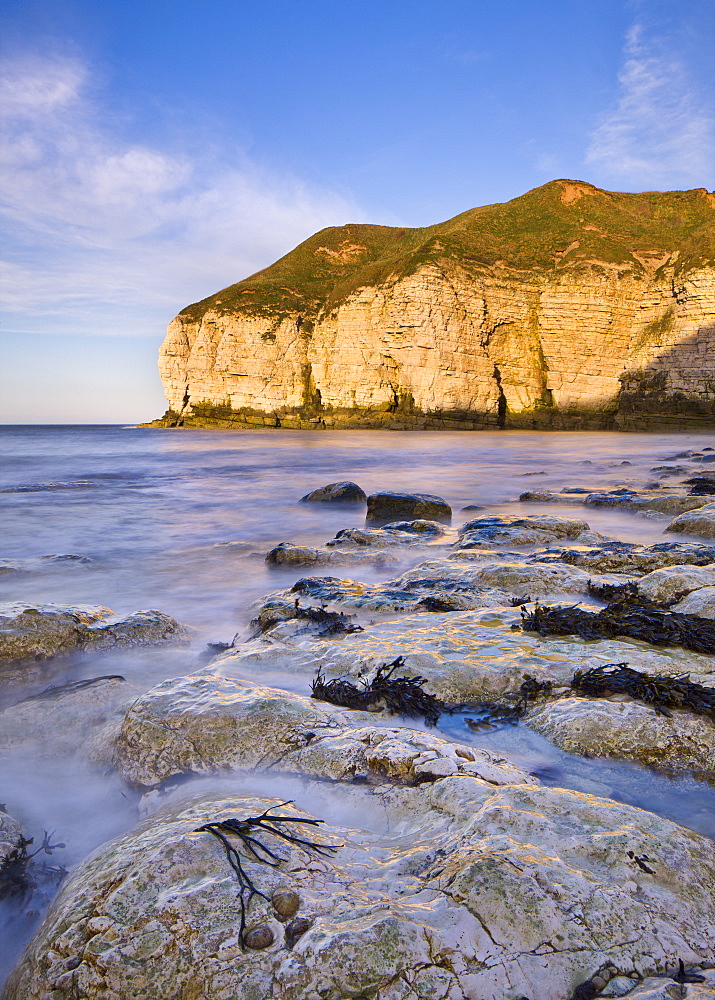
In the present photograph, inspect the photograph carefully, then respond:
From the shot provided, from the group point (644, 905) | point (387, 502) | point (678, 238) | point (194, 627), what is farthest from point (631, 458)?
point (678, 238)

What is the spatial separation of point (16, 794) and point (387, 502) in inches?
243

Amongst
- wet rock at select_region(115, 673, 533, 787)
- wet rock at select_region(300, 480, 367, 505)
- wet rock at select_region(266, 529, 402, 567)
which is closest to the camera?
wet rock at select_region(115, 673, 533, 787)

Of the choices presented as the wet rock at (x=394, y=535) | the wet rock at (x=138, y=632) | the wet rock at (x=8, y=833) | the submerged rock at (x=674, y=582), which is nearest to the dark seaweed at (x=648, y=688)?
the submerged rock at (x=674, y=582)

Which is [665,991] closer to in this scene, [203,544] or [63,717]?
[63,717]

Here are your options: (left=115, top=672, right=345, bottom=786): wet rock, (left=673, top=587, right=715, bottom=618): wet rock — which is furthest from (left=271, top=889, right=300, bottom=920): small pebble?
(left=673, top=587, right=715, bottom=618): wet rock

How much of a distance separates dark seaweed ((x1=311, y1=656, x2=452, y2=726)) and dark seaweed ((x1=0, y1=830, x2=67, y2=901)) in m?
1.31

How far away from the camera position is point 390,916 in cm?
138

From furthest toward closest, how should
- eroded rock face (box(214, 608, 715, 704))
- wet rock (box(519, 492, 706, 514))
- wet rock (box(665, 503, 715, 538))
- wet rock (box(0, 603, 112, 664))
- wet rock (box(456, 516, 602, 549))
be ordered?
wet rock (box(519, 492, 706, 514))
wet rock (box(665, 503, 715, 538))
wet rock (box(456, 516, 602, 549))
wet rock (box(0, 603, 112, 664))
eroded rock face (box(214, 608, 715, 704))

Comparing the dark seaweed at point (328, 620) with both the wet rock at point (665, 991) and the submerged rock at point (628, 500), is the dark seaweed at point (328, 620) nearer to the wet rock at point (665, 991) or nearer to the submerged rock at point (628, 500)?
the wet rock at point (665, 991)

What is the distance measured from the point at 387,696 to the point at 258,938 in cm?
161

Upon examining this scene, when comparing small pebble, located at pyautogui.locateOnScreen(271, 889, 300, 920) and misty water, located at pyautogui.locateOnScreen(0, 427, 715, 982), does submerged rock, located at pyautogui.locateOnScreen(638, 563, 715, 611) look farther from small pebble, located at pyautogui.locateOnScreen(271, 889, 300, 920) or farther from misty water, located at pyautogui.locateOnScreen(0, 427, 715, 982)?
small pebble, located at pyautogui.locateOnScreen(271, 889, 300, 920)

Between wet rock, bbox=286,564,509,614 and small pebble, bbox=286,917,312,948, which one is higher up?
small pebble, bbox=286,917,312,948

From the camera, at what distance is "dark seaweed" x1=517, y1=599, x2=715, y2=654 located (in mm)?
3377

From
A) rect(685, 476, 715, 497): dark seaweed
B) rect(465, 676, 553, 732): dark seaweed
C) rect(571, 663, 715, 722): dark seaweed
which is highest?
rect(571, 663, 715, 722): dark seaweed
